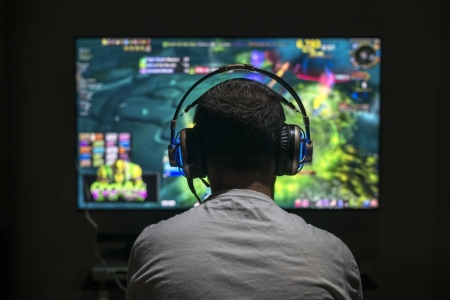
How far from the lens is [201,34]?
313 centimetres

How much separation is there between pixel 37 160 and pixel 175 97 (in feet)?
3.03

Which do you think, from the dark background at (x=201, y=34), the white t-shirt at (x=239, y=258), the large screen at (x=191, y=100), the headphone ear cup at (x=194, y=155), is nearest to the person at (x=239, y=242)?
the white t-shirt at (x=239, y=258)

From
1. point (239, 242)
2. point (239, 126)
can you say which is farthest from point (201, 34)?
point (239, 242)

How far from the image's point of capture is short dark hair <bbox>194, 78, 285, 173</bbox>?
1233 mm

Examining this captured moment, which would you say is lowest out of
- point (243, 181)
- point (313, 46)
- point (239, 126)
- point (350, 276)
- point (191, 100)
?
point (350, 276)

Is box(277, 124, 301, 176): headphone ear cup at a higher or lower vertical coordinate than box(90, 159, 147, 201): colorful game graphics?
higher

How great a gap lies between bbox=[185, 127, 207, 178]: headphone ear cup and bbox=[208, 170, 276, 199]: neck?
14cm

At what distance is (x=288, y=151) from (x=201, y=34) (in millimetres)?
1871

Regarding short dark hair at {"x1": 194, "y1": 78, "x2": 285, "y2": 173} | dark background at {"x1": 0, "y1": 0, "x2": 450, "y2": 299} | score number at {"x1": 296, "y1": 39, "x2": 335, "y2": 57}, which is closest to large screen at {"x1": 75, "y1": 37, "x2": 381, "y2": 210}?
score number at {"x1": 296, "y1": 39, "x2": 335, "y2": 57}

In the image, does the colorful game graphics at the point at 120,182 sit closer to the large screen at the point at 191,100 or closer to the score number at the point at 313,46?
the large screen at the point at 191,100

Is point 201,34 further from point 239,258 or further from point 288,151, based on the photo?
point 239,258

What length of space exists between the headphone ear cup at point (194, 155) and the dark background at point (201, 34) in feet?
5.63

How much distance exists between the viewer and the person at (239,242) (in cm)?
103

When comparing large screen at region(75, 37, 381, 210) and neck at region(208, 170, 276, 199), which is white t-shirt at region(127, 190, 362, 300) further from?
large screen at region(75, 37, 381, 210)
